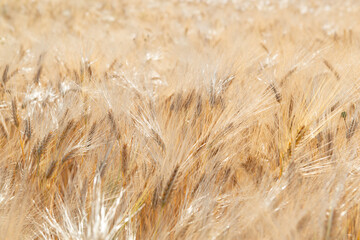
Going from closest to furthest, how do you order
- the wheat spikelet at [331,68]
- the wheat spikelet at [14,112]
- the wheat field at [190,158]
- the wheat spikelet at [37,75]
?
the wheat field at [190,158]
the wheat spikelet at [14,112]
the wheat spikelet at [331,68]
the wheat spikelet at [37,75]

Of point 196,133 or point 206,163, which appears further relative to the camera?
point 196,133

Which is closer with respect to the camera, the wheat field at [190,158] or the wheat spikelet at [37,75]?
the wheat field at [190,158]

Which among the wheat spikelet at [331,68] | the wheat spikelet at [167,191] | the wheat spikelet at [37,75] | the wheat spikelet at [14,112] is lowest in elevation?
the wheat spikelet at [167,191]

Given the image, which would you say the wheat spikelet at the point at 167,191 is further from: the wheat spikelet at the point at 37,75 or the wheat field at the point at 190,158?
the wheat spikelet at the point at 37,75

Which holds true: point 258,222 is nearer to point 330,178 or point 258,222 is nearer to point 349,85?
point 330,178

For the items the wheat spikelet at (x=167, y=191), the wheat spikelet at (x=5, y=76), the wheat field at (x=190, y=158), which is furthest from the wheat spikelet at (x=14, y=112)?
the wheat spikelet at (x=167, y=191)

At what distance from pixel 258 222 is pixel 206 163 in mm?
245

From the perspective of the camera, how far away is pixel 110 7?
5.76 meters

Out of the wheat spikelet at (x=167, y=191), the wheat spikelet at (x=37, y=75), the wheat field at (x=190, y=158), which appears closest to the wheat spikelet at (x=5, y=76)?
the wheat field at (x=190, y=158)

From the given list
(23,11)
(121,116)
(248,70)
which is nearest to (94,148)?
(121,116)

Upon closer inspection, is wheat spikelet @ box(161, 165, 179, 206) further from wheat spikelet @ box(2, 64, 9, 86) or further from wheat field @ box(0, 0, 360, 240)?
wheat spikelet @ box(2, 64, 9, 86)

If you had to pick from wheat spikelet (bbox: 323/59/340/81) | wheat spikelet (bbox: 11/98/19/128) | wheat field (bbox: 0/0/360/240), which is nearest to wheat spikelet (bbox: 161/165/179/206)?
wheat field (bbox: 0/0/360/240)

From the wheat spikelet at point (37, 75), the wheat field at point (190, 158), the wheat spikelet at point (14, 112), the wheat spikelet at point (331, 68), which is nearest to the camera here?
→ the wheat field at point (190, 158)

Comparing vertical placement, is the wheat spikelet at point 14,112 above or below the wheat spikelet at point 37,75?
below
